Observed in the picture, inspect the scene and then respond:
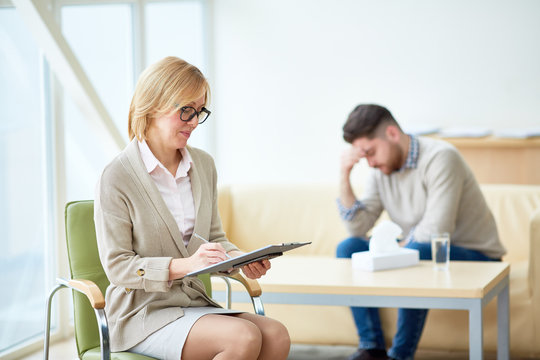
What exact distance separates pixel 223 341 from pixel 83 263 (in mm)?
575

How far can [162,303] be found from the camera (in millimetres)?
1846

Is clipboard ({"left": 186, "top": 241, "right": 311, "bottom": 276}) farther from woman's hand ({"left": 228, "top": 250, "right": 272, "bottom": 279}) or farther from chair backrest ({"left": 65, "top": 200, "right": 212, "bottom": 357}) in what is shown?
chair backrest ({"left": 65, "top": 200, "right": 212, "bottom": 357})

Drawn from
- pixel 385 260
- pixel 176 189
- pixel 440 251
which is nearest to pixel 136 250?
pixel 176 189

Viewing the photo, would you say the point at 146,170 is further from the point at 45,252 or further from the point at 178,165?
the point at 45,252

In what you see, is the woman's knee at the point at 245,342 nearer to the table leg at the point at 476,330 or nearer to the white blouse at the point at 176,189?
the white blouse at the point at 176,189

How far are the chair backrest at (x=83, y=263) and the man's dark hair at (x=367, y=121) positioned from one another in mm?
1375

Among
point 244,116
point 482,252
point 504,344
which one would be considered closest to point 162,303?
point 504,344

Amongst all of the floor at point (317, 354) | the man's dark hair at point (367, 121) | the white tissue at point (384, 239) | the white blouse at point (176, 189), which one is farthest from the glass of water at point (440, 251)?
the white blouse at point (176, 189)

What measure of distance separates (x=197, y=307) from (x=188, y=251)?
15cm

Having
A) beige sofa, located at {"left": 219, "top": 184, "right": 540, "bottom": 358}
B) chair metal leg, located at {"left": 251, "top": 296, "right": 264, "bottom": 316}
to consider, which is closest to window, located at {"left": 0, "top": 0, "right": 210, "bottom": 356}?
beige sofa, located at {"left": 219, "top": 184, "right": 540, "bottom": 358}

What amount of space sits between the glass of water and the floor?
2.58 feet

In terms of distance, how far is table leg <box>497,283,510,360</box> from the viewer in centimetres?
280

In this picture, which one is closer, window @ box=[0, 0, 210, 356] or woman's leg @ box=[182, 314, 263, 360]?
woman's leg @ box=[182, 314, 263, 360]

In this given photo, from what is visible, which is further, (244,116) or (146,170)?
(244,116)
